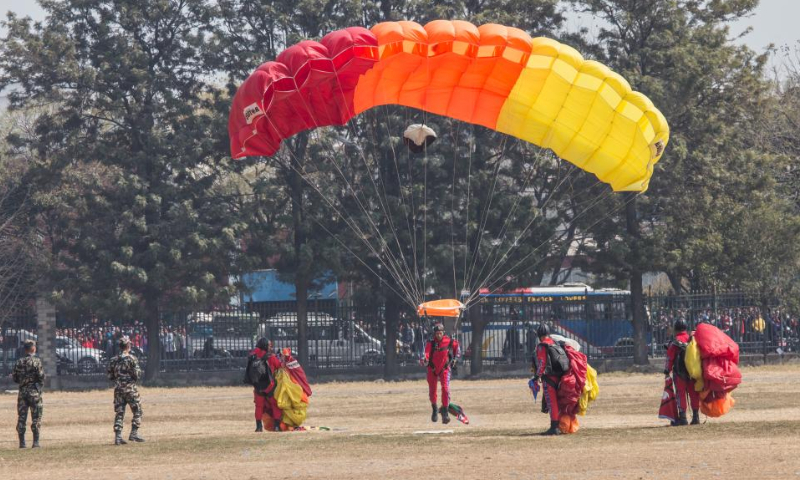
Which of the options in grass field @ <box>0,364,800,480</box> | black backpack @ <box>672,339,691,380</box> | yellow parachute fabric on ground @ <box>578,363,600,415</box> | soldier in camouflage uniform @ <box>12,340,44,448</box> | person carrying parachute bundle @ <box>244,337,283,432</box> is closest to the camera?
grass field @ <box>0,364,800,480</box>

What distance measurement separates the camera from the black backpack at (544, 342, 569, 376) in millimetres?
16219

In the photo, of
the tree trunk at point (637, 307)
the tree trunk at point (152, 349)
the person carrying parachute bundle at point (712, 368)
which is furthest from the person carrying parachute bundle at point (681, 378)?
the tree trunk at point (152, 349)

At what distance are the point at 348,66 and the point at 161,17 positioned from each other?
61.8 feet

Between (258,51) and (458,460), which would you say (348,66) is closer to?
(458,460)

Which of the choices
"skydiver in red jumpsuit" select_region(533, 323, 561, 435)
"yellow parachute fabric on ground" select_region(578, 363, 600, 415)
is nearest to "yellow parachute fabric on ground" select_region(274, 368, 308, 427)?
"skydiver in red jumpsuit" select_region(533, 323, 561, 435)

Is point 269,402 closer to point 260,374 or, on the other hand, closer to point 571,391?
point 260,374

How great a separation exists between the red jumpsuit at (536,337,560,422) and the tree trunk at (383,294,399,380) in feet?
63.7

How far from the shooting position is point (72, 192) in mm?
34656

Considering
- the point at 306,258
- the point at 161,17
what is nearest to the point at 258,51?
the point at 161,17

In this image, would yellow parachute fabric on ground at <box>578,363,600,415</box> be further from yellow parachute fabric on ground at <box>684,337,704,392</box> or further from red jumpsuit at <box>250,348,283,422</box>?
red jumpsuit at <box>250,348,283,422</box>

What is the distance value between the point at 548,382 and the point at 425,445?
214 cm

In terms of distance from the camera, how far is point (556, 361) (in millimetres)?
16234

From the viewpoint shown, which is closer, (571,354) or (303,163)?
(571,354)

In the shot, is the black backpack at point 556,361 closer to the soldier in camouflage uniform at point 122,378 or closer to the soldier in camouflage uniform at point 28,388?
the soldier in camouflage uniform at point 122,378
